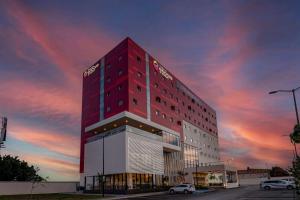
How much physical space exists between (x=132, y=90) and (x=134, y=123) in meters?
8.41

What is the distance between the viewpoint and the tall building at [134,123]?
58.5 meters

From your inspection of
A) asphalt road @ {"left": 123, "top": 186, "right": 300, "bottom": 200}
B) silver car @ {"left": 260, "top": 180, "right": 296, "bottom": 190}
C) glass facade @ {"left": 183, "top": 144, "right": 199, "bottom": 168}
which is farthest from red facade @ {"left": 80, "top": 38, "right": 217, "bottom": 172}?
silver car @ {"left": 260, "top": 180, "right": 296, "bottom": 190}

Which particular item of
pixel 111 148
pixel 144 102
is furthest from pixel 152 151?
pixel 144 102

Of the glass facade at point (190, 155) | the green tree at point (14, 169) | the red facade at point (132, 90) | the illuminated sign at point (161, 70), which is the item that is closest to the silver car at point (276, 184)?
the red facade at point (132, 90)

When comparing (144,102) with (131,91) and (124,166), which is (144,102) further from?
(124,166)

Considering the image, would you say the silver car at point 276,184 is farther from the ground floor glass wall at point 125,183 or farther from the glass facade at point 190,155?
the glass facade at point 190,155

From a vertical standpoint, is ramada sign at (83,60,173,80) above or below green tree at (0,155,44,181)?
above

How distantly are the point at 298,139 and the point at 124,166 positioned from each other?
41256 mm

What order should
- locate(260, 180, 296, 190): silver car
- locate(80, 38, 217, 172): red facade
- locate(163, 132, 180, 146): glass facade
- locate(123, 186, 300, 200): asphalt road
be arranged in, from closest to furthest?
locate(123, 186, 300, 200): asphalt road
locate(260, 180, 296, 190): silver car
locate(80, 38, 217, 172): red facade
locate(163, 132, 180, 146): glass facade

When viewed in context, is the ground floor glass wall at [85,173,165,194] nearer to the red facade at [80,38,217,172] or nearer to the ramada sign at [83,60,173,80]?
the red facade at [80,38,217,172]

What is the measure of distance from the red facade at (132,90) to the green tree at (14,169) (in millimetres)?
14878

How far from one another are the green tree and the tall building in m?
14.7

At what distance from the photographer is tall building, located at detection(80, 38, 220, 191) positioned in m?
58.5

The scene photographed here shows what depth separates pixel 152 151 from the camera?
6419cm
